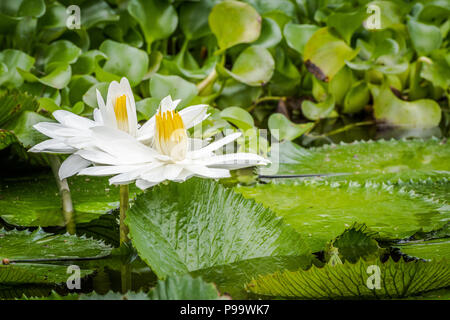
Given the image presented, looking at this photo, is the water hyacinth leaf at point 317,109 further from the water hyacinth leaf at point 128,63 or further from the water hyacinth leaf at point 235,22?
the water hyacinth leaf at point 128,63

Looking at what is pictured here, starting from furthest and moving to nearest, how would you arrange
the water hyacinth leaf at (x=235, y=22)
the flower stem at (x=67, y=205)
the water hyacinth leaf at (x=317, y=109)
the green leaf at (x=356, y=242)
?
the water hyacinth leaf at (x=317, y=109) → the water hyacinth leaf at (x=235, y=22) → the flower stem at (x=67, y=205) → the green leaf at (x=356, y=242)

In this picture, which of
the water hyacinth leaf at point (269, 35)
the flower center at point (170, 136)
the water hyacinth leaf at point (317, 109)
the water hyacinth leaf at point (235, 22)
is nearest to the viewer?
the flower center at point (170, 136)

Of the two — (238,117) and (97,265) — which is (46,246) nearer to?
(97,265)

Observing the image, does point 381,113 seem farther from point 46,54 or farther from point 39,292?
point 39,292

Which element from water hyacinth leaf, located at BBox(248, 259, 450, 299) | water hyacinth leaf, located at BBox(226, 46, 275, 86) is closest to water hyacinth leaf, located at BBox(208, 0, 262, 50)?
water hyacinth leaf, located at BBox(226, 46, 275, 86)

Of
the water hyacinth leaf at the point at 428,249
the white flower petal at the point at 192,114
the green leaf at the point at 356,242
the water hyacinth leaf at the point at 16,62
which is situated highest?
the water hyacinth leaf at the point at 16,62

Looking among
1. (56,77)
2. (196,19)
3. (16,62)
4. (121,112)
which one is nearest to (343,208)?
(121,112)

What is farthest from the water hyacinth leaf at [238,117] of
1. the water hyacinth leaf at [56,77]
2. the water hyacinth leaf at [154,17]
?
the water hyacinth leaf at [154,17]
